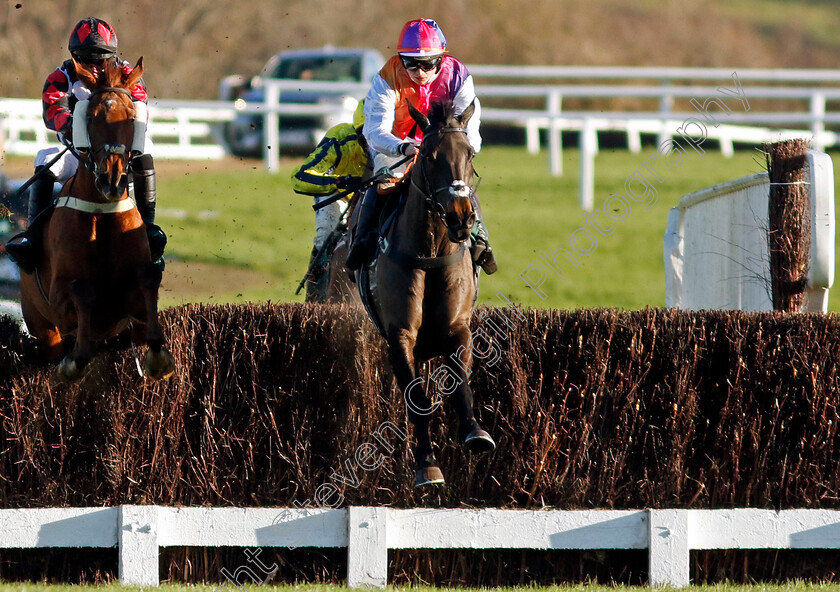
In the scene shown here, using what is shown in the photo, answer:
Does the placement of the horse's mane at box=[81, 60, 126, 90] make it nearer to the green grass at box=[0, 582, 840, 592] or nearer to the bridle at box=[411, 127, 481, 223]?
the bridle at box=[411, 127, 481, 223]

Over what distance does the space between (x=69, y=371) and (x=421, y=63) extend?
259 cm

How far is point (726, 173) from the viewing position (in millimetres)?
18359

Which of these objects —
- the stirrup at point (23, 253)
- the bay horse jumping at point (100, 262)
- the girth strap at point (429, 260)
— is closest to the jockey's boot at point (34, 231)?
the stirrup at point (23, 253)

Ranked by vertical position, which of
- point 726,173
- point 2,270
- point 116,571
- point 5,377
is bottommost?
point 116,571

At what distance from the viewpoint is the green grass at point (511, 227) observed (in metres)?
13.8

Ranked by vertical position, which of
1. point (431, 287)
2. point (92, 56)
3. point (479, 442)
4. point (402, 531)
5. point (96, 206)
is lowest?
point (402, 531)

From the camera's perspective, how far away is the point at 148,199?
6.67 metres

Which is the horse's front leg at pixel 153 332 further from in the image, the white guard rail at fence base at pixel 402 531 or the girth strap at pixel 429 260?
the girth strap at pixel 429 260

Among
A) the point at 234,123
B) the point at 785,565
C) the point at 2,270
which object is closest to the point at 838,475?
the point at 785,565

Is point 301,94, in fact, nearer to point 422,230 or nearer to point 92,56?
point 92,56

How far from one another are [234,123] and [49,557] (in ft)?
44.1

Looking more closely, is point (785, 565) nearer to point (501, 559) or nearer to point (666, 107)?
point (501, 559)

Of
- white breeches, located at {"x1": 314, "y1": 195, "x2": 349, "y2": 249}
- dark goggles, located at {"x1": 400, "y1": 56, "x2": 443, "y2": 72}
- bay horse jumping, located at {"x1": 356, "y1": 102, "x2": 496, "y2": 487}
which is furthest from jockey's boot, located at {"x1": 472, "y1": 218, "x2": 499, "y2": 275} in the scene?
white breeches, located at {"x1": 314, "y1": 195, "x2": 349, "y2": 249}

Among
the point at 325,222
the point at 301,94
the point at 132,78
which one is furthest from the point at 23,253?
the point at 301,94
